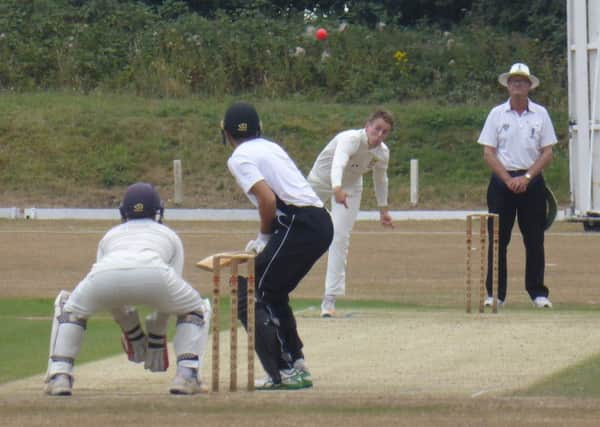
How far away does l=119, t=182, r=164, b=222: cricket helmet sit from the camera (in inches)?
313

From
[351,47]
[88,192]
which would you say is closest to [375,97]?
[351,47]

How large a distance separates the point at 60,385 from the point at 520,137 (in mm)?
6159

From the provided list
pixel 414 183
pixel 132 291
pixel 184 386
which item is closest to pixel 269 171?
pixel 132 291

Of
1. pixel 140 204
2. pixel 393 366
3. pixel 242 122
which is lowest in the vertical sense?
pixel 393 366

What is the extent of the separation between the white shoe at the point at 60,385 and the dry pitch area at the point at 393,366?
0.07 m

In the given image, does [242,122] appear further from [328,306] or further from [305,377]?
[328,306]

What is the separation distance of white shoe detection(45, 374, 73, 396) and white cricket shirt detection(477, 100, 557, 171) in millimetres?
5953

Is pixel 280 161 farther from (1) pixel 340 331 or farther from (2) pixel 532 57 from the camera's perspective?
(2) pixel 532 57

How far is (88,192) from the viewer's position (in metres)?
32.5

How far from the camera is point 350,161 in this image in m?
11.9

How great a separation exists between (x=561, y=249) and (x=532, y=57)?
20.1 m

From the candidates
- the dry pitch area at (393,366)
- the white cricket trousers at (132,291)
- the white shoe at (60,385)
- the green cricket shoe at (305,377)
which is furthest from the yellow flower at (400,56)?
the white shoe at (60,385)

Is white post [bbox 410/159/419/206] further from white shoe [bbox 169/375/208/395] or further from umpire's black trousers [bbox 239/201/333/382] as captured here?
white shoe [bbox 169/375/208/395]

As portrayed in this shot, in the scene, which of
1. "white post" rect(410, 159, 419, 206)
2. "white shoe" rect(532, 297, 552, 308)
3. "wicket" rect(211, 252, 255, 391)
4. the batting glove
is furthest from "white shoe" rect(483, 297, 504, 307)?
"white post" rect(410, 159, 419, 206)
